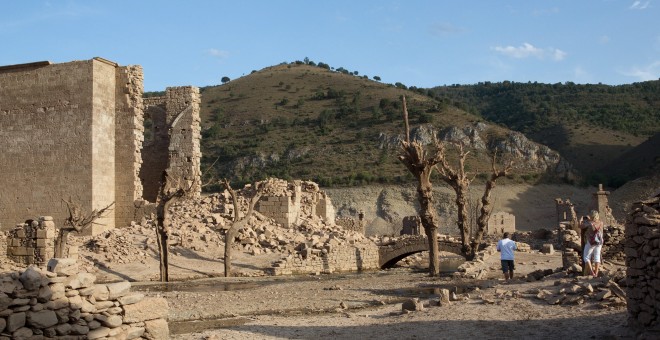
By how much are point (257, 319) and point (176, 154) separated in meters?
18.2

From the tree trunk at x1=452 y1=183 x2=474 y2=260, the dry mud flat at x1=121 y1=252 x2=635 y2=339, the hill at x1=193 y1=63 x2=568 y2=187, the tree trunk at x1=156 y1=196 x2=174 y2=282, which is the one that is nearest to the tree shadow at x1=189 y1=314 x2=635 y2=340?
the dry mud flat at x1=121 y1=252 x2=635 y2=339

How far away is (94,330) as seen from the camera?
8.41 m

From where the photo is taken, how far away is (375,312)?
12555 millimetres

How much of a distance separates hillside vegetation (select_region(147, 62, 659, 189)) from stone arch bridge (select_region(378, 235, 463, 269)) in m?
29.0

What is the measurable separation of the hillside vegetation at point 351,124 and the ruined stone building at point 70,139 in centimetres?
2963

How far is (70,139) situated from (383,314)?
18639mm

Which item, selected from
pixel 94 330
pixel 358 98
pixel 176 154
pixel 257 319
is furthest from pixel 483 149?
pixel 94 330

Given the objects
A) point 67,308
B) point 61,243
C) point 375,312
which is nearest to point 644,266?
point 375,312

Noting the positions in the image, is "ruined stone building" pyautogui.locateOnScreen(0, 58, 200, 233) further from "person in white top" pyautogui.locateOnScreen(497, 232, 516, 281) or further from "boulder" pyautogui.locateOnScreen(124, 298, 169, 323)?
"boulder" pyautogui.locateOnScreen(124, 298, 169, 323)

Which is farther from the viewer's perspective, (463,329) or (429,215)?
(429,215)

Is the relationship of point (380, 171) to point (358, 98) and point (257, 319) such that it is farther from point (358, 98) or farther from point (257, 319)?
point (257, 319)

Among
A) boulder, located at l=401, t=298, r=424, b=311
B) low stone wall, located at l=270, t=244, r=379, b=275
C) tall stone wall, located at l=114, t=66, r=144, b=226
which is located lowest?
low stone wall, located at l=270, t=244, r=379, b=275

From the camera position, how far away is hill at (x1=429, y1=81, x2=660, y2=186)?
6725cm

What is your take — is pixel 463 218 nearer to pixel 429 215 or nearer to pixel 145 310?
pixel 429 215
